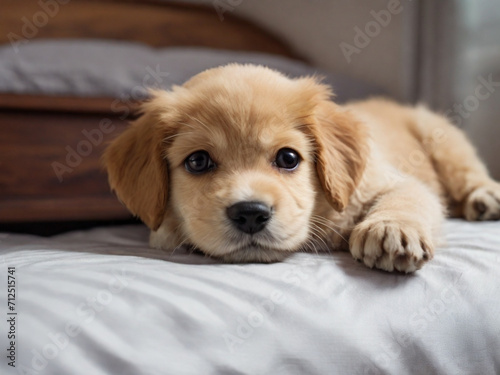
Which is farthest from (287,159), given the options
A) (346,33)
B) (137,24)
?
(137,24)

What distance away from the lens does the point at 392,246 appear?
1.32 m

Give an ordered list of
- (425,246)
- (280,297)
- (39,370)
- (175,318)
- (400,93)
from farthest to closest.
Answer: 1. (400,93)
2. (425,246)
3. (280,297)
4. (175,318)
5. (39,370)

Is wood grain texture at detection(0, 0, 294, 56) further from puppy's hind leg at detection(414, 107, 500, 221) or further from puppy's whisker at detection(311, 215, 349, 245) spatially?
puppy's whisker at detection(311, 215, 349, 245)

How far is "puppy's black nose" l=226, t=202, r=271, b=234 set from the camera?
138 cm

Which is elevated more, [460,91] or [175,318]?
[460,91]

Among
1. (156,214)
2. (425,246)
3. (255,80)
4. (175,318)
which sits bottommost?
(156,214)

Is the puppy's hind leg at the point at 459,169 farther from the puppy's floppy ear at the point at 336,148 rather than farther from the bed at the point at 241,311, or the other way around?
the puppy's floppy ear at the point at 336,148

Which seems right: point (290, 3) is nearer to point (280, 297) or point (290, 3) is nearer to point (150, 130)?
point (150, 130)

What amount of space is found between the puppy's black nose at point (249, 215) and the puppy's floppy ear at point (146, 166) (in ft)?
1.25

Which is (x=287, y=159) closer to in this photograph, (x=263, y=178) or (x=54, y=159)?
(x=263, y=178)

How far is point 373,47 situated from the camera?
395cm

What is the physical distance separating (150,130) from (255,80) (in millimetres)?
427

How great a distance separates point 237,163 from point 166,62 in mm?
1768

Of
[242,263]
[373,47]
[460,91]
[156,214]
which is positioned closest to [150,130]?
[156,214]
